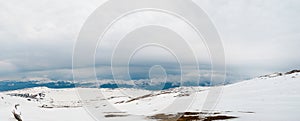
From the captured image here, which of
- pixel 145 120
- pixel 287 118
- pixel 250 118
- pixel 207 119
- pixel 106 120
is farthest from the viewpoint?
pixel 106 120

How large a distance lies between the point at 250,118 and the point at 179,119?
856cm

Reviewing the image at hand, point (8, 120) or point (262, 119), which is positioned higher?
point (8, 120)

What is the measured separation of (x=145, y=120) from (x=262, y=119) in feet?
45.8

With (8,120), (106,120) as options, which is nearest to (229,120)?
(106,120)

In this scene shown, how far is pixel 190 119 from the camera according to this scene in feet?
90.9

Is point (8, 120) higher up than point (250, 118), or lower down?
higher up

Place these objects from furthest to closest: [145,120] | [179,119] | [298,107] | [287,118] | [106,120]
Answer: [106,120], [145,120], [179,119], [298,107], [287,118]

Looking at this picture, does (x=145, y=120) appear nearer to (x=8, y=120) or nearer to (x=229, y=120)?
(x=229, y=120)

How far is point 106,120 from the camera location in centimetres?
3609

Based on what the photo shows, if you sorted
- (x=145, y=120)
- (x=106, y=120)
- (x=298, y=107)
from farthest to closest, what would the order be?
(x=106, y=120) → (x=145, y=120) → (x=298, y=107)

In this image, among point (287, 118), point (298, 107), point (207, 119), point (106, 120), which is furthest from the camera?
point (106, 120)

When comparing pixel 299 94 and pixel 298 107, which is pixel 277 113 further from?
pixel 299 94

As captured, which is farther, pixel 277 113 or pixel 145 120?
pixel 145 120

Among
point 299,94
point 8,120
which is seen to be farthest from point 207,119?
point 8,120
